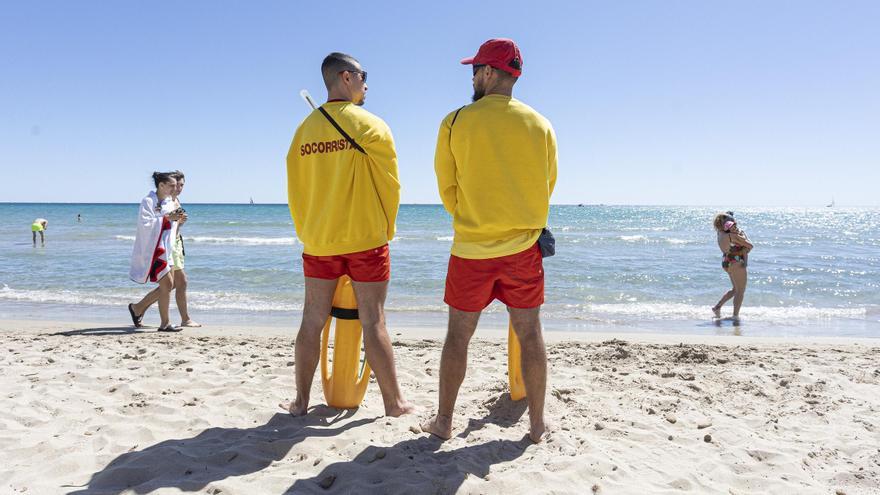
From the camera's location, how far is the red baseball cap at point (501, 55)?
2771 millimetres

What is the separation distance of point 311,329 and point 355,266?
0.47 metres

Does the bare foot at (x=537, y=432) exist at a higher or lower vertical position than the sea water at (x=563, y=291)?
higher

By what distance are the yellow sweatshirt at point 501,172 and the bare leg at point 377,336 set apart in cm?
64

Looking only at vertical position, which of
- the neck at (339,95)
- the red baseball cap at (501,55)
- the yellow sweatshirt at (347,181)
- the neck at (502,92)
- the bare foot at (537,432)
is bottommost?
the bare foot at (537,432)

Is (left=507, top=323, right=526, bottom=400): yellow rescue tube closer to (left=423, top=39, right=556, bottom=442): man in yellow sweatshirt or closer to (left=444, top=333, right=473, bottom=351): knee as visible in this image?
(left=423, top=39, right=556, bottom=442): man in yellow sweatshirt

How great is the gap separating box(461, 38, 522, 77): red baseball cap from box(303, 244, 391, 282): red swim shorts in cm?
111

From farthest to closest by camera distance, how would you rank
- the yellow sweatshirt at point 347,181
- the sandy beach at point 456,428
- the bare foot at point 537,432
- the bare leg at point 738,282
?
the bare leg at point 738,282 < the yellow sweatshirt at point 347,181 < the bare foot at point 537,432 < the sandy beach at point 456,428

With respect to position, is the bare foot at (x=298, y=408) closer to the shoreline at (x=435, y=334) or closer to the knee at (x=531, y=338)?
the knee at (x=531, y=338)

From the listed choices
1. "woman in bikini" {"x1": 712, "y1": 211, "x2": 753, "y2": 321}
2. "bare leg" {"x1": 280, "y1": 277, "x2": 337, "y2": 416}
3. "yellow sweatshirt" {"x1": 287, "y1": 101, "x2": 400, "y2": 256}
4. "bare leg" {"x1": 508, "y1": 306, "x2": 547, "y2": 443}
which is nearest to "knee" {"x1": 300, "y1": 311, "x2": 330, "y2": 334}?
"bare leg" {"x1": 280, "y1": 277, "x2": 337, "y2": 416}

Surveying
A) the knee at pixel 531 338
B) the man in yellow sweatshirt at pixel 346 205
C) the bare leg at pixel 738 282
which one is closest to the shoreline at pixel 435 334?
the bare leg at pixel 738 282

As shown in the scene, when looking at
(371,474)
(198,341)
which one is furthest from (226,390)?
(198,341)

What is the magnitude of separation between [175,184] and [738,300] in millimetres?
7837

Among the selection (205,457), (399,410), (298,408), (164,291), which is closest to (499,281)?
(399,410)

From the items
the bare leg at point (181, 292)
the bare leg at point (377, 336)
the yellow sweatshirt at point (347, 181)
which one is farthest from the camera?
the bare leg at point (181, 292)
